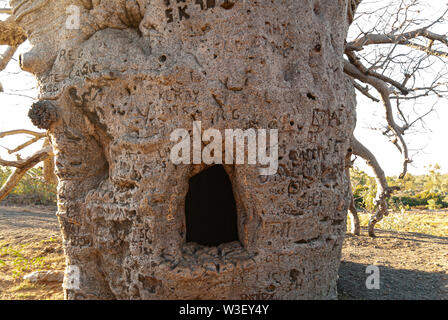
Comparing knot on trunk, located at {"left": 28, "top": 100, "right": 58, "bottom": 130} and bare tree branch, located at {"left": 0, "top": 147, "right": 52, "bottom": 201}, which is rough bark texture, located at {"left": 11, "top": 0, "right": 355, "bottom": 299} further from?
bare tree branch, located at {"left": 0, "top": 147, "right": 52, "bottom": 201}

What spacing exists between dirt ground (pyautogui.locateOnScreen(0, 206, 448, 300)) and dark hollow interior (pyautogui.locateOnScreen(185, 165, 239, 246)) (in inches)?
51.3

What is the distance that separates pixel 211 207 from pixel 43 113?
1.89m

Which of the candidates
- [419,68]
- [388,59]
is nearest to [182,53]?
[388,59]

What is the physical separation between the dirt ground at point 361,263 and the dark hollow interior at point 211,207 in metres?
1.30

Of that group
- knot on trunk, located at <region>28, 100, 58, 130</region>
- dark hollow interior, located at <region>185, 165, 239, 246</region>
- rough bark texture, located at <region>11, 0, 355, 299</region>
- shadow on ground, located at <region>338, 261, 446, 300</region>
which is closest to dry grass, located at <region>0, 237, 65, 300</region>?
rough bark texture, located at <region>11, 0, 355, 299</region>

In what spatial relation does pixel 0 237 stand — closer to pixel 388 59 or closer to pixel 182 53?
pixel 182 53

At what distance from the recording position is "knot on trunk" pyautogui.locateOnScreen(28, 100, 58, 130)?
8.36ft

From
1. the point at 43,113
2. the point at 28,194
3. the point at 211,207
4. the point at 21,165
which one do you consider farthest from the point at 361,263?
the point at 28,194

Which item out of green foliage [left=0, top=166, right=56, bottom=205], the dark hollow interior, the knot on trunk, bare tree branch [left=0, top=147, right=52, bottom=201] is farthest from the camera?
green foliage [left=0, top=166, right=56, bottom=205]

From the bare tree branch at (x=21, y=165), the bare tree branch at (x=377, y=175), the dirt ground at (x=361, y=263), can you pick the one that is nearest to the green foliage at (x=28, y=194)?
the dirt ground at (x=361, y=263)

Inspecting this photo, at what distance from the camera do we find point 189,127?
7.54 ft

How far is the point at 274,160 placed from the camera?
93.6 inches

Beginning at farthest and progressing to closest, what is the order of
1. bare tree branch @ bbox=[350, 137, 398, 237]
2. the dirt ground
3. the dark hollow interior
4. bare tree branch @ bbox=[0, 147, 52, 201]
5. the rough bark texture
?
1. bare tree branch @ bbox=[350, 137, 398, 237]
2. bare tree branch @ bbox=[0, 147, 52, 201]
3. the dark hollow interior
4. the dirt ground
5. the rough bark texture

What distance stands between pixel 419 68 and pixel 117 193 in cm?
414
